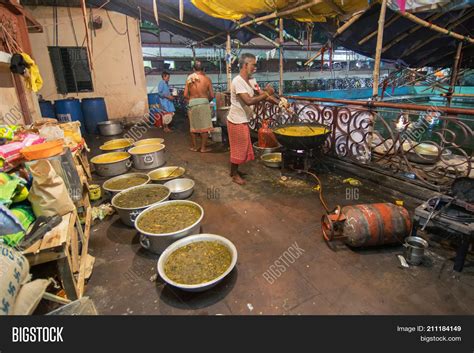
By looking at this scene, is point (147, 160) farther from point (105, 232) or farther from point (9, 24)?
point (9, 24)

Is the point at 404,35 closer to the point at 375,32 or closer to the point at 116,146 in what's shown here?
the point at 375,32

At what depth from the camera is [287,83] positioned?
683 inches

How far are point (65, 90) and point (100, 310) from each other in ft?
31.1

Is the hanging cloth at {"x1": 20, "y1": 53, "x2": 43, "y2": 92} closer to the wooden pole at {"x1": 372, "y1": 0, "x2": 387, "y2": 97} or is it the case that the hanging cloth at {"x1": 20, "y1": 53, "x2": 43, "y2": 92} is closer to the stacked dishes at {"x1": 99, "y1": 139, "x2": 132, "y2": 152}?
the stacked dishes at {"x1": 99, "y1": 139, "x2": 132, "y2": 152}

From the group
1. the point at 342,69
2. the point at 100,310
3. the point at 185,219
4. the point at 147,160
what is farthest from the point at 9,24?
the point at 342,69

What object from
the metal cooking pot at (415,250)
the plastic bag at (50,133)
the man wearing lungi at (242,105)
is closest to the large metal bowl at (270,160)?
the man wearing lungi at (242,105)

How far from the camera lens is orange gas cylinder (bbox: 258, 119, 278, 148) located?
602 centimetres

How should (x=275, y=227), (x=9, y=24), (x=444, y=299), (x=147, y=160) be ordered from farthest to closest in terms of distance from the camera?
(x=147, y=160)
(x=9, y=24)
(x=275, y=227)
(x=444, y=299)

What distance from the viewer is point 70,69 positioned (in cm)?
900

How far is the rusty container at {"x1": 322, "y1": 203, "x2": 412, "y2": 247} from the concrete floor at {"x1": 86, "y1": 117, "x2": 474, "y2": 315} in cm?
17

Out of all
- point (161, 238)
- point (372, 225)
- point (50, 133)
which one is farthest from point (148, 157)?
point (372, 225)

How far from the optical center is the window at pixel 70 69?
875cm

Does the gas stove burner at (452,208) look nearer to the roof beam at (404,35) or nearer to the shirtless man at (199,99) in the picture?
the shirtless man at (199,99)

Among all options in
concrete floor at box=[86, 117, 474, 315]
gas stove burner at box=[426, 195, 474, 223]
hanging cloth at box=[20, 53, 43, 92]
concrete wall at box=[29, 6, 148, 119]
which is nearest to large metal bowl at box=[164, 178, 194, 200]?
concrete floor at box=[86, 117, 474, 315]
